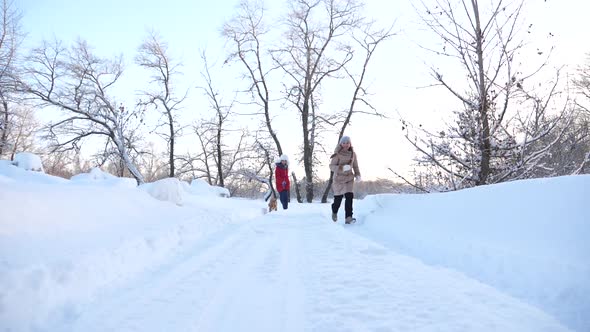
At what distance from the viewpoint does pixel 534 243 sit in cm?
241

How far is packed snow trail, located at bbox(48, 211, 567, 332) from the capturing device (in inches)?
69.1

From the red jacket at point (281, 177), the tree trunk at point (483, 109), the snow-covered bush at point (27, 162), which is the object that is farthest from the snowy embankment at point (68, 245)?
the snow-covered bush at point (27, 162)

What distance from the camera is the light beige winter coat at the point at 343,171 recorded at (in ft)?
22.1

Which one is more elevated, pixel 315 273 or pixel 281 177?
pixel 281 177

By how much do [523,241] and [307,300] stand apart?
1777 mm

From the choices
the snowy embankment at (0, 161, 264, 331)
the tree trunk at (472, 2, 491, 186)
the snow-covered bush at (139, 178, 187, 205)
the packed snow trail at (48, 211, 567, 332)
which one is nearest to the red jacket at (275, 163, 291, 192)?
the snow-covered bush at (139, 178, 187, 205)

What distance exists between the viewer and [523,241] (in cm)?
252

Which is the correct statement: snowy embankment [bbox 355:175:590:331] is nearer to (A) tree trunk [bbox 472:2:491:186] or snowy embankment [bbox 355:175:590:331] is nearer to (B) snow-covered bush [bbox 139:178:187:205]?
(A) tree trunk [bbox 472:2:491:186]

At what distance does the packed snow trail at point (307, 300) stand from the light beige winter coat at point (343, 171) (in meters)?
3.49

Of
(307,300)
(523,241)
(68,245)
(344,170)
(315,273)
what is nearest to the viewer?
(307,300)

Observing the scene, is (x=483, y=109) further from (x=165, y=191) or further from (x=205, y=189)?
(x=205, y=189)

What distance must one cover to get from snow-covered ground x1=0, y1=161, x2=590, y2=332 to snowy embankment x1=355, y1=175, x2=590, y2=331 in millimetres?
10

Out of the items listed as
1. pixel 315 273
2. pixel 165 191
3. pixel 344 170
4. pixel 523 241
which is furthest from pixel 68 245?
pixel 344 170

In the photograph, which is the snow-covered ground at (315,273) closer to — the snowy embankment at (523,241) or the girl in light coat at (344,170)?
the snowy embankment at (523,241)
